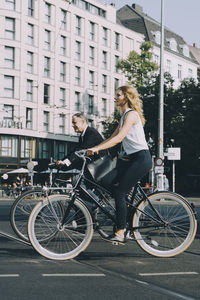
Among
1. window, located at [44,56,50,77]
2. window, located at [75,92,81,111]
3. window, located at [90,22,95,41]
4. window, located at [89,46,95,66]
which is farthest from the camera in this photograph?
window, located at [90,22,95,41]

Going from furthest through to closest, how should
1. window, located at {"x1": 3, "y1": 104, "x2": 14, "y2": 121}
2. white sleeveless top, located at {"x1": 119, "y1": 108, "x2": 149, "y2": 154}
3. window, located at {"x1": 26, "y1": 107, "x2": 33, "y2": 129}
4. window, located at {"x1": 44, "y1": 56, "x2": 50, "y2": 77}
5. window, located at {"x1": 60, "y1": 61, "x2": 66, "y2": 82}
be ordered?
window, located at {"x1": 60, "y1": 61, "x2": 66, "y2": 82}
window, located at {"x1": 44, "y1": 56, "x2": 50, "y2": 77}
window, located at {"x1": 26, "y1": 107, "x2": 33, "y2": 129}
window, located at {"x1": 3, "y1": 104, "x2": 14, "y2": 121}
white sleeveless top, located at {"x1": 119, "y1": 108, "x2": 149, "y2": 154}

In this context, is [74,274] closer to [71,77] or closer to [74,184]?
[74,184]

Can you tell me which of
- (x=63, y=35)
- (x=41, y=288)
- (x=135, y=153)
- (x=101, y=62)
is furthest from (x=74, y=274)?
(x=101, y=62)

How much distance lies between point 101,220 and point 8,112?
45.1 meters

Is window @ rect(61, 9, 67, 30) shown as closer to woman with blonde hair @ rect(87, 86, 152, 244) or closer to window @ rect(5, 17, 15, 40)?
window @ rect(5, 17, 15, 40)

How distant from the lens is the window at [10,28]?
50.7 metres

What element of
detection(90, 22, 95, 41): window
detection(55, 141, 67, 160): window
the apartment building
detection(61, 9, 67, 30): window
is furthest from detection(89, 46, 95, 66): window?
detection(55, 141, 67, 160): window

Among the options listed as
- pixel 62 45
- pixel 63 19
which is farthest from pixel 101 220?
pixel 63 19

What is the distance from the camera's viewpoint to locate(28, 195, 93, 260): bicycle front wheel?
20.0 feet

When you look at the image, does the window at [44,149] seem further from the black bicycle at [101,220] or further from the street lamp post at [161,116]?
the black bicycle at [101,220]

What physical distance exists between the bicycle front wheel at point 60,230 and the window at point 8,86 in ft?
149

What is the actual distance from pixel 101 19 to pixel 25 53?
12.9 metres

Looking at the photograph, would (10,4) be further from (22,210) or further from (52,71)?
(22,210)

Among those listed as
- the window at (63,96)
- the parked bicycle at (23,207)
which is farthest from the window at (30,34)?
the parked bicycle at (23,207)
